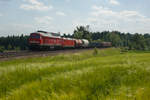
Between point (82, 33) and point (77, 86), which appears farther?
point (82, 33)

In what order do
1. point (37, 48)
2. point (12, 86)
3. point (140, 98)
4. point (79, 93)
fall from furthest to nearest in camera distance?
point (37, 48)
point (12, 86)
point (79, 93)
point (140, 98)

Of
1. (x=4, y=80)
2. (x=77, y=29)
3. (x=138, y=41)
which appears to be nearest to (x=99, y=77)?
(x=4, y=80)

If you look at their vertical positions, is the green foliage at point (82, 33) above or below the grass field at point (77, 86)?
above

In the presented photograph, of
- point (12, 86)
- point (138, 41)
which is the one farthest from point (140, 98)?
point (138, 41)

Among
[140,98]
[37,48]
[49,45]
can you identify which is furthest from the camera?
[49,45]

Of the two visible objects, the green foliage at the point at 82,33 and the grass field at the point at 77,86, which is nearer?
the grass field at the point at 77,86

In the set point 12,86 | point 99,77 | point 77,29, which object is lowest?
point 12,86

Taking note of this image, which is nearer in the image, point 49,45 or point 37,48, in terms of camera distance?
point 37,48

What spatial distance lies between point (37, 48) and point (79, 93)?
25352mm

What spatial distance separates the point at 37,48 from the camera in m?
30.6

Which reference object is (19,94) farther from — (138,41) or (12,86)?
(138,41)

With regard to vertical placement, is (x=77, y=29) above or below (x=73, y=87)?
above

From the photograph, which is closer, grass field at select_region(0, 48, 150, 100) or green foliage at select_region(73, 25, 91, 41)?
grass field at select_region(0, 48, 150, 100)

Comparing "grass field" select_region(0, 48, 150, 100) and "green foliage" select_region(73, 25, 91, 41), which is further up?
"green foliage" select_region(73, 25, 91, 41)
